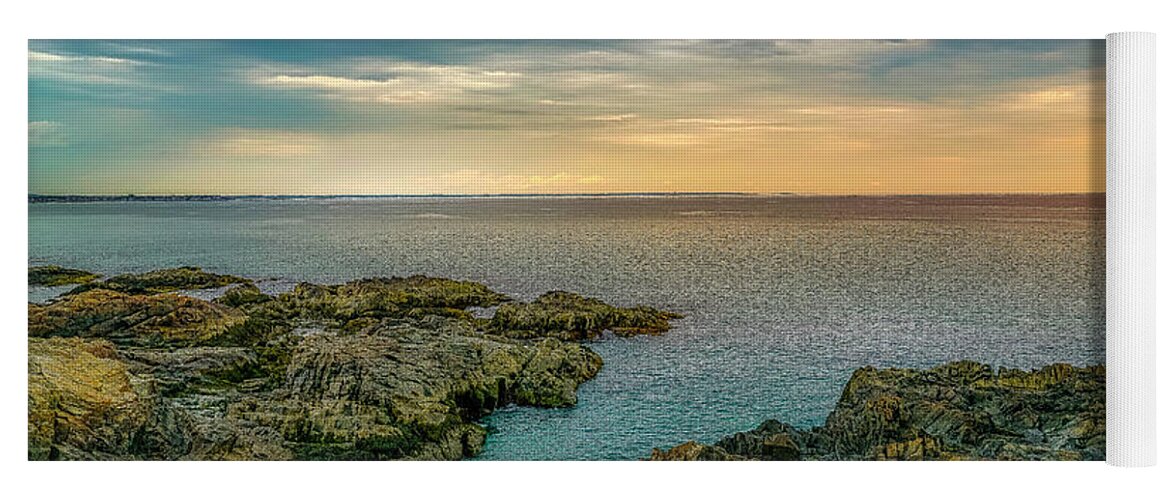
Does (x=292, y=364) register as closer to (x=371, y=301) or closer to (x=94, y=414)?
(x=371, y=301)

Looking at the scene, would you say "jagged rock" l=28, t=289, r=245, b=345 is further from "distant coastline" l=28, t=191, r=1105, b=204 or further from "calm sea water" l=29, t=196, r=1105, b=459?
"distant coastline" l=28, t=191, r=1105, b=204

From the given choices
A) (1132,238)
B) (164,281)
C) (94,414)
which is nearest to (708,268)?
(1132,238)

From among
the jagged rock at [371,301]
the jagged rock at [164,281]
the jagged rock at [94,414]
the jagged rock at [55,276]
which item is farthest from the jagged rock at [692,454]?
the jagged rock at [55,276]

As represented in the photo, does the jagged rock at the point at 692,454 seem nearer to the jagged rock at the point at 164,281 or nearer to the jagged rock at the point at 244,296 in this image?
the jagged rock at the point at 244,296

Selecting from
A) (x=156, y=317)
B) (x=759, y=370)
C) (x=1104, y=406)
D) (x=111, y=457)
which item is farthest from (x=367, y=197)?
(x=1104, y=406)

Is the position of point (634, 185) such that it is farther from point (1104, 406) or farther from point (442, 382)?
point (1104, 406)

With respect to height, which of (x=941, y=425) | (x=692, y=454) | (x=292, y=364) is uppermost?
(x=292, y=364)

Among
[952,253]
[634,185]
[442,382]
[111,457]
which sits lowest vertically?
[111,457]
